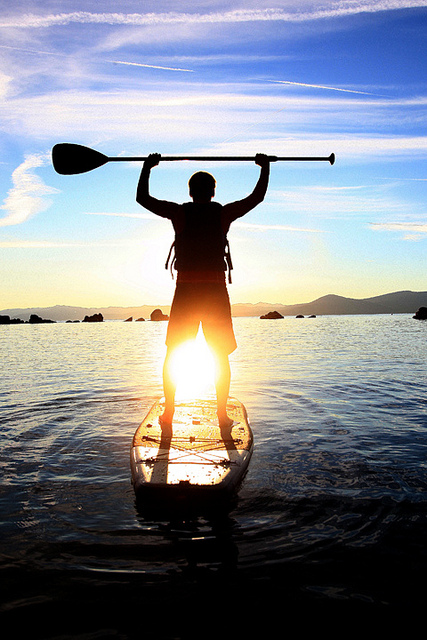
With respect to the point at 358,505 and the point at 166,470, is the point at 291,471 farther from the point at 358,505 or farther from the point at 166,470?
the point at 166,470

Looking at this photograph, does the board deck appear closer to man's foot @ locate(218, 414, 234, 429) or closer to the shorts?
man's foot @ locate(218, 414, 234, 429)

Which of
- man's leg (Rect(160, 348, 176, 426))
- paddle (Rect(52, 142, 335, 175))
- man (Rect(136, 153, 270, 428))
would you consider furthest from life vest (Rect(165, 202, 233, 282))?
paddle (Rect(52, 142, 335, 175))

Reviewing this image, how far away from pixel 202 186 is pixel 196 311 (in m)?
1.53

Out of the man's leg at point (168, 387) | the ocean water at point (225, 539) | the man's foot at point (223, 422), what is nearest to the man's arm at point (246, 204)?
the man's leg at point (168, 387)

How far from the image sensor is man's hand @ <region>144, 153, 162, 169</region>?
5.54 metres

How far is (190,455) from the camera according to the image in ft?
15.8

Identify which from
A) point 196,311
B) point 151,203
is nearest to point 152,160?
point 151,203

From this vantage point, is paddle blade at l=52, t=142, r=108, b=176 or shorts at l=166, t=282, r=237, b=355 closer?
shorts at l=166, t=282, r=237, b=355

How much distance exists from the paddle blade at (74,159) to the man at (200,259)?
1.89 meters

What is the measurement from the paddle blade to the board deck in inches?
158

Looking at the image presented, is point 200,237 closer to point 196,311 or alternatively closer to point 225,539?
point 196,311

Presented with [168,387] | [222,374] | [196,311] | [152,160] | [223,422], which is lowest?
[223,422]

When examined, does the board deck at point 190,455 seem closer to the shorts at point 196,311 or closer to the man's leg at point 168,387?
the man's leg at point 168,387

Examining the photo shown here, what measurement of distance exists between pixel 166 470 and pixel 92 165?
4941 mm
